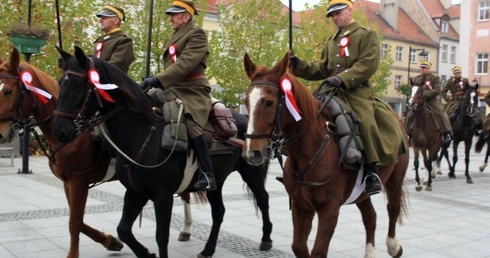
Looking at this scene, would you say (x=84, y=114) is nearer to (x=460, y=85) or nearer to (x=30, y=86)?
(x=30, y=86)

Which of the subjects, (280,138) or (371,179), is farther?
(371,179)

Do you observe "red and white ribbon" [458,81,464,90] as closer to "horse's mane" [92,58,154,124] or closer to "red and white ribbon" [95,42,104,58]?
"red and white ribbon" [95,42,104,58]

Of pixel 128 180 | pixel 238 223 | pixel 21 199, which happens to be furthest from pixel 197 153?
pixel 21 199

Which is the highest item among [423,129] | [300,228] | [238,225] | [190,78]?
[190,78]

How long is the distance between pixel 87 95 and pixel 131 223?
1393mm

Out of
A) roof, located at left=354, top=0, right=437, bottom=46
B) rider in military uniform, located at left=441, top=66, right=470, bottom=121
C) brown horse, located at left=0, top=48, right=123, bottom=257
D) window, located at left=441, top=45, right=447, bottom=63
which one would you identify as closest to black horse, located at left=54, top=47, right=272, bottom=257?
brown horse, located at left=0, top=48, right=123, bottom=257

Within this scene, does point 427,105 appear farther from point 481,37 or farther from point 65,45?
point 481,37

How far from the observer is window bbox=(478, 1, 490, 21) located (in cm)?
4344

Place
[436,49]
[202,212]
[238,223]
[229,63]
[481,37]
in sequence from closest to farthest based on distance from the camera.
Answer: [238,223] → [202,212] → [229,63] → [481,37] → [436,49]

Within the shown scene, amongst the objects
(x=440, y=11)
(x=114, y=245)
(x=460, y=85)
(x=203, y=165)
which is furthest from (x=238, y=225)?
(x=440, y=11)

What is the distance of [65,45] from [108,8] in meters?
14.0

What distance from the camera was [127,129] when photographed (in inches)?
203

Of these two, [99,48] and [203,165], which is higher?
[99,48]

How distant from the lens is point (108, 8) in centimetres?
640
